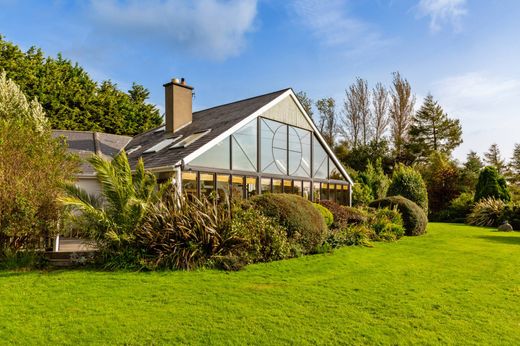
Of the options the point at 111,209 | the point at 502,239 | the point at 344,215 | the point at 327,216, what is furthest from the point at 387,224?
the point at 111,209

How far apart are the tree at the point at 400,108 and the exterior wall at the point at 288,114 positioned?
77.4ft

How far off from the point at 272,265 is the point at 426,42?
10475mm

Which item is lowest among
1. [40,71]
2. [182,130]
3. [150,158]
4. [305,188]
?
[305,188]

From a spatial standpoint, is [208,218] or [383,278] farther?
[208,218]

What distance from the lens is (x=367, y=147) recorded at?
33719mm

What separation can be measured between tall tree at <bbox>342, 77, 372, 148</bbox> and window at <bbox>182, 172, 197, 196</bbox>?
27768 mm

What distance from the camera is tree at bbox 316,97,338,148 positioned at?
3906cm

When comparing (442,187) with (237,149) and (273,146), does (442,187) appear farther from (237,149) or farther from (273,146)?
(237,149)

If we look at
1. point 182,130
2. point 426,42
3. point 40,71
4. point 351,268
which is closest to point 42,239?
point 351,268

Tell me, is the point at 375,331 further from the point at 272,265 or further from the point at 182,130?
the point at 182,130

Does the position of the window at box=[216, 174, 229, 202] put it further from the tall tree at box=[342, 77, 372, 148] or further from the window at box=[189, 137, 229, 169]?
the tall tree at box=[342, 77, 372, 148]

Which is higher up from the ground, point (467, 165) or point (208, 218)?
point (467, 165)

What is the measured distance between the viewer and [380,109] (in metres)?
37.8

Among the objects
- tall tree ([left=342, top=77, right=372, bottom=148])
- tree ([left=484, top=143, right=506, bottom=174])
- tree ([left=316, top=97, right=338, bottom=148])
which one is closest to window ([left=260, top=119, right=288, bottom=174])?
tall tree ([left=342, top=77, right=372, bottom=148])
